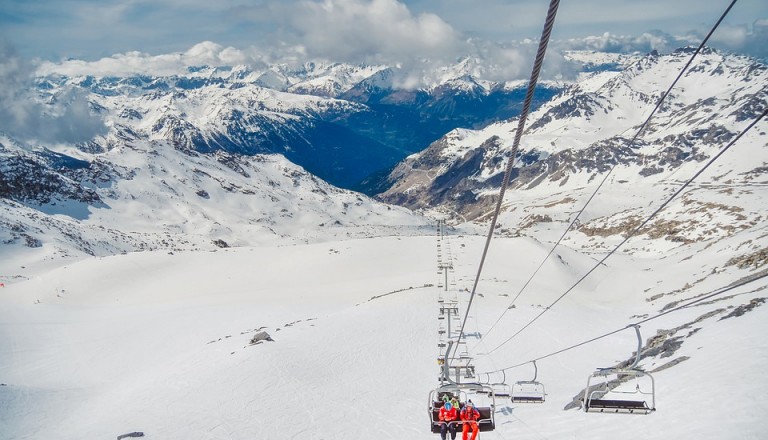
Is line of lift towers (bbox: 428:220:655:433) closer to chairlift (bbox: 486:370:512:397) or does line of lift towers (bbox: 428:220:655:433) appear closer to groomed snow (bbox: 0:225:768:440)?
chairlift (bbox: 486:370:512:397)

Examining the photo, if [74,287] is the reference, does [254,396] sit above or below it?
below

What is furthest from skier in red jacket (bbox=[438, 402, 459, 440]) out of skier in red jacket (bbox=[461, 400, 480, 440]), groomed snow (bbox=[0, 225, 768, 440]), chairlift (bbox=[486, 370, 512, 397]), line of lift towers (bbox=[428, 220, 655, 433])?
groomed snow (bbox=[0, 225, 768, 440])

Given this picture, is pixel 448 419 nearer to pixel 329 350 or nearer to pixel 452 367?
pixel 452 367

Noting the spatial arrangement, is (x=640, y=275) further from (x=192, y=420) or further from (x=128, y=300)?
(x=128, y=300)

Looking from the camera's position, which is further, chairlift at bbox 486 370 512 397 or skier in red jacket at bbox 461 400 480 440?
chairlift at bbox 486 370 512 397

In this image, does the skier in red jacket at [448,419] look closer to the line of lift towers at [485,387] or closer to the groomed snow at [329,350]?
the line of lift towers at [485,387]

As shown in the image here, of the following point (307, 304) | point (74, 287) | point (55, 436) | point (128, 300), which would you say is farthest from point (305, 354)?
point (74, 287)
